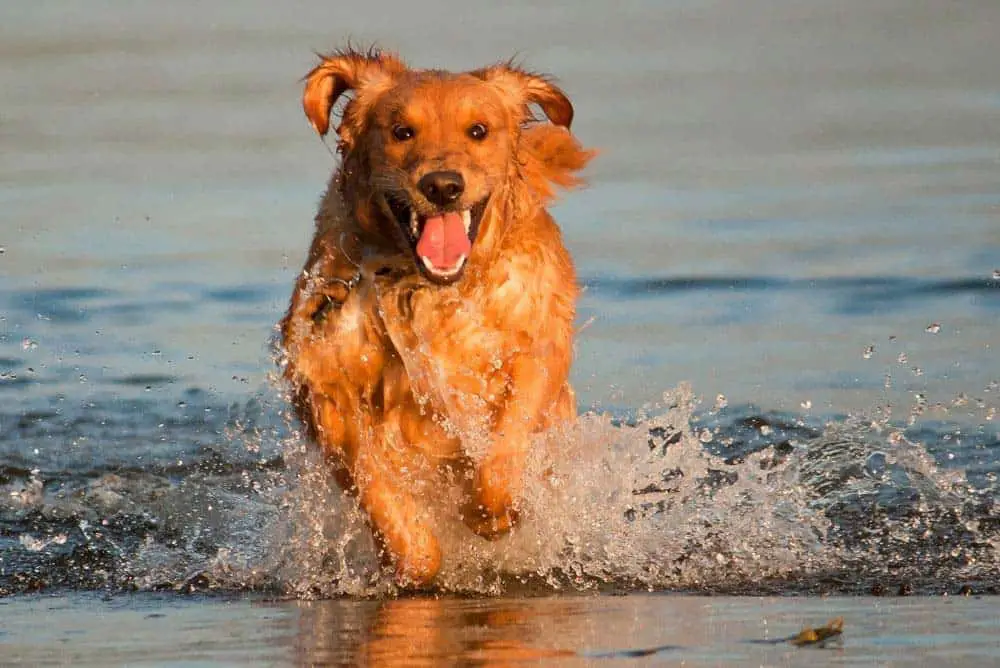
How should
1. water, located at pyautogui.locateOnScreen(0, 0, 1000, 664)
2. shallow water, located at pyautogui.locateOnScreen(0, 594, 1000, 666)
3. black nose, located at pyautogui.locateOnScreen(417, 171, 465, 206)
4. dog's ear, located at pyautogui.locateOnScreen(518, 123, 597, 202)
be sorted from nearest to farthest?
shallow water, located at pyautogui.locateOnScreen(0, 594, 1000, 666), water, located at pyautogui.locateOnScreen(0, 0, 1000, 664), black nose, located at pyautogui.locateOnScreen(417, 171, 465, 206), dog's ear, located at pyautogui.locateOnScreen(518, 123, 597, 202)

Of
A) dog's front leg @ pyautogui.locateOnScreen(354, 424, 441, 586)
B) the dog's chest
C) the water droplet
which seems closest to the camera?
dog's front leg @ pyautogui.locateOnScreen(354, 424, 441, 586)

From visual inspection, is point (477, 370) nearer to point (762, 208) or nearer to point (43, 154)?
point (762, 208)

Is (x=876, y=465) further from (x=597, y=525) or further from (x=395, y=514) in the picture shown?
(x=395, y=514)

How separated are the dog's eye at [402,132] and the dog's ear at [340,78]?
0.33 m

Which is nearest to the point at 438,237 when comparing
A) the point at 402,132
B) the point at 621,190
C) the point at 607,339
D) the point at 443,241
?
the point at 443,241

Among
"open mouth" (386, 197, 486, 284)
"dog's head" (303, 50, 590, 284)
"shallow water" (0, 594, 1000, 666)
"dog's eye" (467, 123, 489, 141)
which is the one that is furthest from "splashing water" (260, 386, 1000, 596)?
"dog's eye" (467, 123, 489, 141)

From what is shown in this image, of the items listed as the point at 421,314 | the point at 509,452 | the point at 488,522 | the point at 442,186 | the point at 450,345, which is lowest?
Answer: the point at 488,522

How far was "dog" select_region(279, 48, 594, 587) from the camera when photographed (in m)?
6.93

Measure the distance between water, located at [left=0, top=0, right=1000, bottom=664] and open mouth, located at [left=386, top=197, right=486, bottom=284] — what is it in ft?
2.98

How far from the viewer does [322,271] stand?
712 centimetres

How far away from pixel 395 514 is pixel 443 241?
3.16 ft

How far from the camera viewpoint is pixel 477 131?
698 cm

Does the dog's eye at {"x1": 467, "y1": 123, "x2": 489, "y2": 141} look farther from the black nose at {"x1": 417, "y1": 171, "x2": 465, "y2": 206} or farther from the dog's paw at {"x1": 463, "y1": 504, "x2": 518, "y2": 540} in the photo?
the dog's paw at {"x1": 463, "y1": 504, "x2": 518, "y2": 540}

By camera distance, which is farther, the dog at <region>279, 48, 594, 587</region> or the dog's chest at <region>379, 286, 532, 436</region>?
the dog's chest at <region>379, 286, 532, 436</region>
